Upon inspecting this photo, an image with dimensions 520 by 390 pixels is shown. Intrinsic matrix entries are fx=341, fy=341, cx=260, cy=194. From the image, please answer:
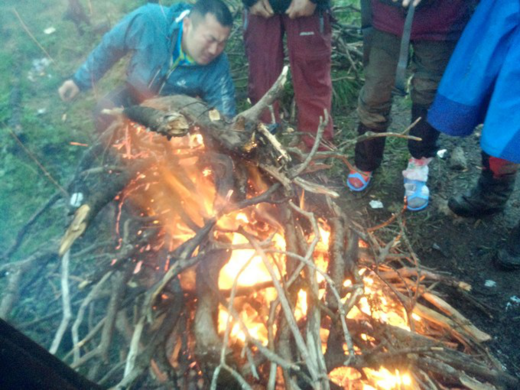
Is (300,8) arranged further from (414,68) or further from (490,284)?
(490,284)

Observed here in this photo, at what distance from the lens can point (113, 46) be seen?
129 inches

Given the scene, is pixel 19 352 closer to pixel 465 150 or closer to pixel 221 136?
pixel 221 136

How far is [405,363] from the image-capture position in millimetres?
1465

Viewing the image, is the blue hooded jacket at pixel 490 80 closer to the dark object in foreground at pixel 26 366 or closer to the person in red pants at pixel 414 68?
the person in red pants at pixel 414 68

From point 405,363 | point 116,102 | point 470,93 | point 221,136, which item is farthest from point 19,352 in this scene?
point 116,102

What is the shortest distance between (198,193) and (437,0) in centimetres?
190

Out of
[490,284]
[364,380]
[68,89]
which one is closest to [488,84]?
[490,284]

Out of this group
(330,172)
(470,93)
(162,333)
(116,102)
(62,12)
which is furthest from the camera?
(62,12)

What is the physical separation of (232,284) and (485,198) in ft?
7.39

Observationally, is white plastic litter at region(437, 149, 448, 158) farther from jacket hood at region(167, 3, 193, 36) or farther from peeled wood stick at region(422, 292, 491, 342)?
jacket hood at region(167, 3, 193, 36)

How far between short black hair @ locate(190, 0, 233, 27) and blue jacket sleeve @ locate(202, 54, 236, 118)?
523 millimetres

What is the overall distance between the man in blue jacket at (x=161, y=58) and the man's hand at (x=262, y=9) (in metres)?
0.35

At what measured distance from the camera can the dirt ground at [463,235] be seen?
2.27 meters

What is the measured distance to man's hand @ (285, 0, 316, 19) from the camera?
2752 millimetres
